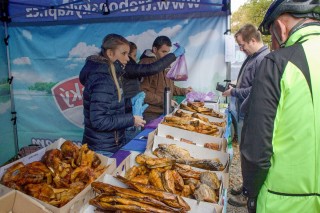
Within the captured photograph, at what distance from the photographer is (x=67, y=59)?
16.7ft

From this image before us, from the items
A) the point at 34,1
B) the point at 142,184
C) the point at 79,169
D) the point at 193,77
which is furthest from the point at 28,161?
the point at 34,1

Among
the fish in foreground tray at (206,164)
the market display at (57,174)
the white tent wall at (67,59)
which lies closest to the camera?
the market display at (57,174)

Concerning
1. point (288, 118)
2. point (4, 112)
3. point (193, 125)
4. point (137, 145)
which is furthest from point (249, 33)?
point (4, 112)

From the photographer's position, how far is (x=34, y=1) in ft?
15.9

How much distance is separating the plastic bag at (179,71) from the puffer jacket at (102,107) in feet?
6.43

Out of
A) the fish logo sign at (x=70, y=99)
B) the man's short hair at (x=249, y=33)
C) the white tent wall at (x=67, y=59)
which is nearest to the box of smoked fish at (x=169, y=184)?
the man's short hair at (x=249, y=33)

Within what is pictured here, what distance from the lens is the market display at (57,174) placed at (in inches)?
61.4

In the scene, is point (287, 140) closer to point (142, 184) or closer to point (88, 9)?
point (142, 184)

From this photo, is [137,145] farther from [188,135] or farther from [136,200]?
[136,200]

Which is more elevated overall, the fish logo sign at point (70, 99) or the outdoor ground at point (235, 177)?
the fish logo sign at point (70, 99)

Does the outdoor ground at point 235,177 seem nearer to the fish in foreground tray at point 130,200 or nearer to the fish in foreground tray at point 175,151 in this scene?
the fish in foreground tray at point 175,151

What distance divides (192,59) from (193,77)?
305 mm

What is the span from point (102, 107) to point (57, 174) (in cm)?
100

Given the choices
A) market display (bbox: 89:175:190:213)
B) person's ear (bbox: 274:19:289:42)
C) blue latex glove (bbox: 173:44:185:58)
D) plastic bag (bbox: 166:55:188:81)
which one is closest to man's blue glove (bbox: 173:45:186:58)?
blue latex glove (bbox: 173:44:185:58)
